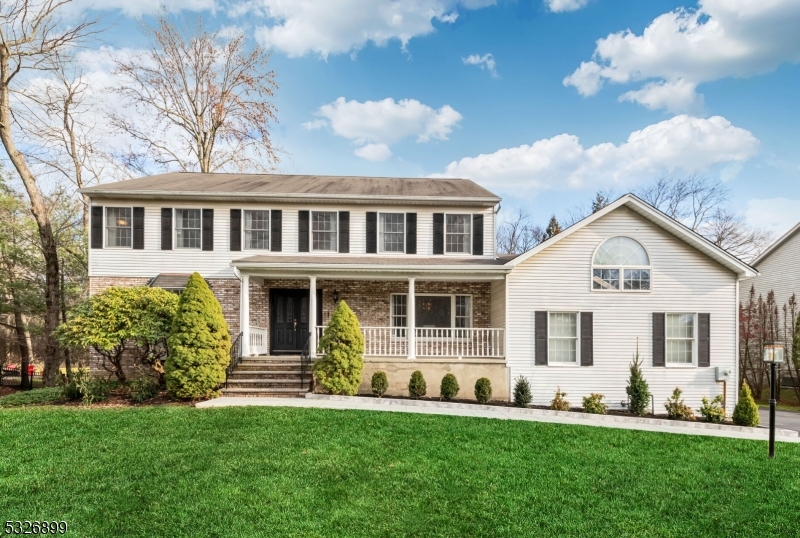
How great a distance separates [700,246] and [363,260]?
940 centimetres

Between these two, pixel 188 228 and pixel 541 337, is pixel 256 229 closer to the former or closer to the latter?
pixel 188 228

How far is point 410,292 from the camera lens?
1216 cm

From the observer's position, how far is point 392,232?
14.0 m

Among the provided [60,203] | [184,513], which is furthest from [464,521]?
[60,203]

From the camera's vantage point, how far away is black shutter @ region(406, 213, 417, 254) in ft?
45.5

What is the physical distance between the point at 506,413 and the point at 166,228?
11226 millimetres

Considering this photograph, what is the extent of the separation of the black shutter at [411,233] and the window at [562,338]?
4.61 m

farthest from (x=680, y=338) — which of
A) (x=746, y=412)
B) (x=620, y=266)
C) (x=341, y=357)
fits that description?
(x=341, y=357)

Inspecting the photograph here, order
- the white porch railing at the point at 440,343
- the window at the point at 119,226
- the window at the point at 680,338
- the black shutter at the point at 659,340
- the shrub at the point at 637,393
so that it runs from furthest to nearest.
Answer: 1. the window at the point at 119,226
2. the white porch railing at the point at 440,343
3. the window at the point at 680,338
4. the black shutter at the point at 659,340
5. the shrub at the point at 637,393

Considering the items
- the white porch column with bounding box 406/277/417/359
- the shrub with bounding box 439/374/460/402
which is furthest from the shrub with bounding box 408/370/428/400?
the white porch column with bounding box 406/277/417/359

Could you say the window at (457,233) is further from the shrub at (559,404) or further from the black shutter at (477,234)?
the shrub at (559,404)

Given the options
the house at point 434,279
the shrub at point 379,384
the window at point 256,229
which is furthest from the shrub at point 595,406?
the window at point 256,229

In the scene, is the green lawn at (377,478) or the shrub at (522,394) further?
the shrub at (522,394)

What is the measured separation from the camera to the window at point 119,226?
1334 centimetres
